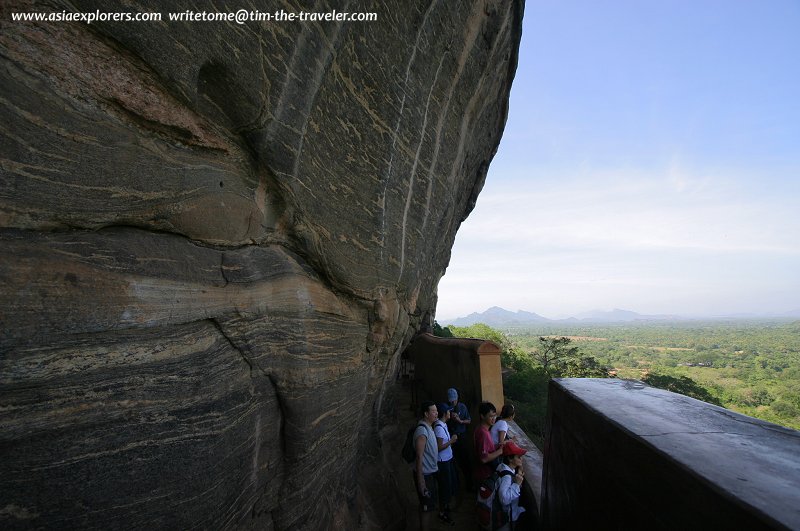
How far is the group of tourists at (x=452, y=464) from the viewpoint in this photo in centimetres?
392

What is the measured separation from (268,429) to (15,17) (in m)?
3.37

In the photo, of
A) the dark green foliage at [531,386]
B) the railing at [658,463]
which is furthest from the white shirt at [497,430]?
the dark green foliage at [531,386]

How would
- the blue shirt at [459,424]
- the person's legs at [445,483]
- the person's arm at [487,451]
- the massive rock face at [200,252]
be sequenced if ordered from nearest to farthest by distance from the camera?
the massive rock face at [200,252] < the person's arm at [487,451] < the person's legs at [445,483] < the blue shirt at [459,424]

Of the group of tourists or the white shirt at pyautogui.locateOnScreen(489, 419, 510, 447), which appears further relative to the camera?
the white shirt at pyautogui.locateOnScreen(489, 419, 510, 447)

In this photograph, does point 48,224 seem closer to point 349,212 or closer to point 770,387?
point 349,212

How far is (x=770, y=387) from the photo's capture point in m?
41.7

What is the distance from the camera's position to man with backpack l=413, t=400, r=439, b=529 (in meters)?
4.33

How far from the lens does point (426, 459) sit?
4492 millimetres

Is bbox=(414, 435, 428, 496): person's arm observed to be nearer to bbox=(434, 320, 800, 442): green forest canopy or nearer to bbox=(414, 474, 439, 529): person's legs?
bbox=(414, 474, 439, 529): person's legs

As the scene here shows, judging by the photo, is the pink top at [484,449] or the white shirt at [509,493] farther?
the pink top at [484,449]

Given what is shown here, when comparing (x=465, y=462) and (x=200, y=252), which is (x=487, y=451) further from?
(x=200, y=252)

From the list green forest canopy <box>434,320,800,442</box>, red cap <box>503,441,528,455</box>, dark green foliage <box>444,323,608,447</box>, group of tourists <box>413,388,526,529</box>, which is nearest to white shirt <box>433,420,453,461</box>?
group of tourists <box>413,388,526,529</box>

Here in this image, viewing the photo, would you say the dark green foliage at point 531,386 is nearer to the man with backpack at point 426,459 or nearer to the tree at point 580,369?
the tree at point 580,369

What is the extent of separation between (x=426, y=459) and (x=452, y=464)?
0.63m
